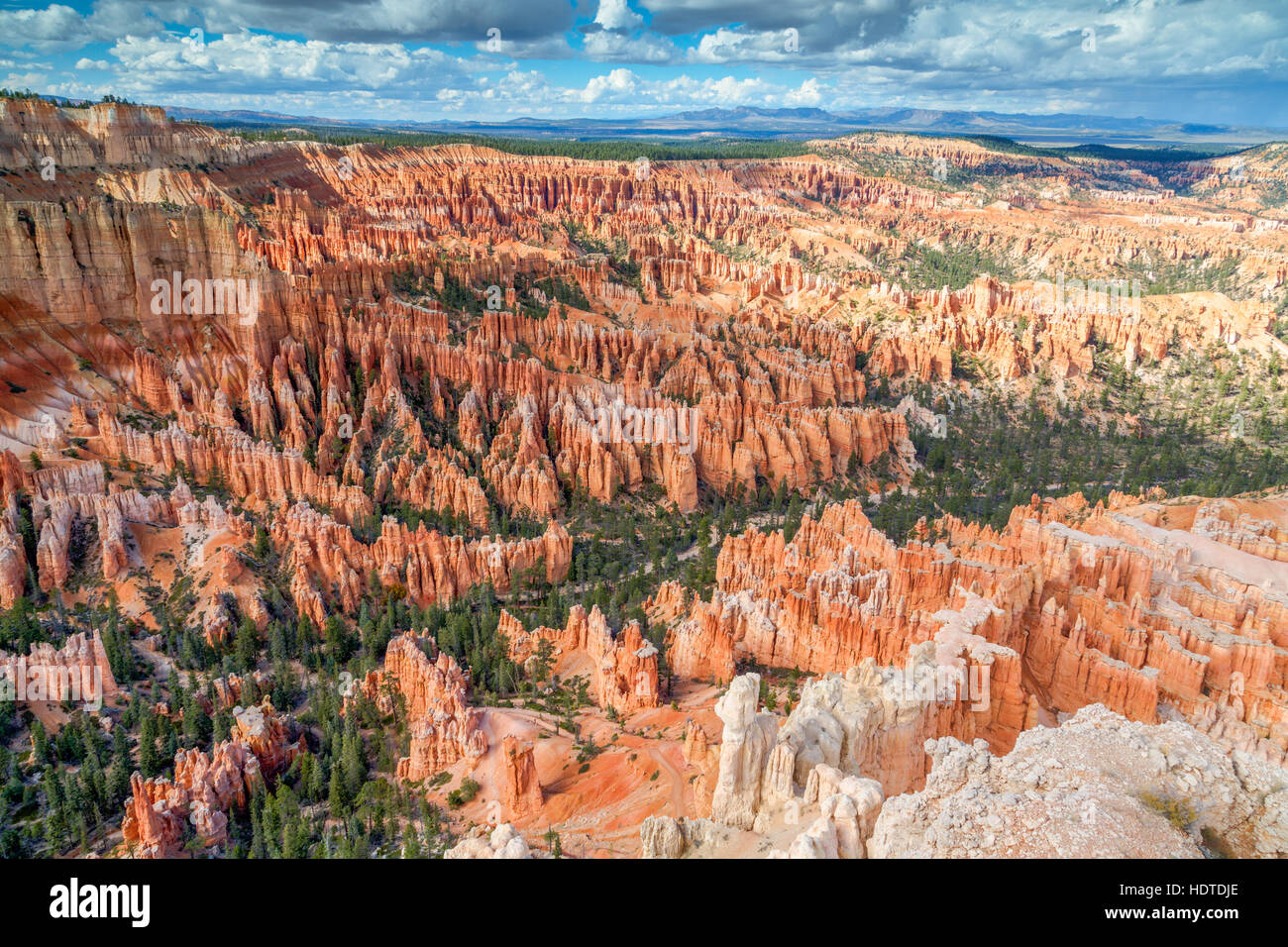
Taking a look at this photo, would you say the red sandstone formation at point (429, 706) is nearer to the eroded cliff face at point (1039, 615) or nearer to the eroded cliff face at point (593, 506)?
the eroded cliff face at point (593, 506)

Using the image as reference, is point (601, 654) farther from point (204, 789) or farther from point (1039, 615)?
point (1039, 615)

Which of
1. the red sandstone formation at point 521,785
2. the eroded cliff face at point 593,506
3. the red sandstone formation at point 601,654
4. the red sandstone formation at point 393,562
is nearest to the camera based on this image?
the eroded cliff face at point 593,506

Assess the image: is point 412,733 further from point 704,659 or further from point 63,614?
point 63,614

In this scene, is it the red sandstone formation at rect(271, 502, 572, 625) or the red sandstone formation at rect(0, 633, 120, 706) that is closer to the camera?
the red sandstone formation at rect(0, 633, 120, 706)

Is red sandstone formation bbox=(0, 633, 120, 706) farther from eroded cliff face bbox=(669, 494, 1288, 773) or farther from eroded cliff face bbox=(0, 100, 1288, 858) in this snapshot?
eroded cliff face bbox=(669, 494, 1288, 773)

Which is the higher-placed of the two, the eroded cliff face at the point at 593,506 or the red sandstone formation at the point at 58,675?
the eroded cliff face at the point at 593,506

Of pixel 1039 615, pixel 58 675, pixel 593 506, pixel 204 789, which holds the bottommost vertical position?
pixel 204 789

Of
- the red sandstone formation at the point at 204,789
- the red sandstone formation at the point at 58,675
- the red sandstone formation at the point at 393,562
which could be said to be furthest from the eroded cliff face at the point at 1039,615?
the red sandstone formation at the point at 58,675

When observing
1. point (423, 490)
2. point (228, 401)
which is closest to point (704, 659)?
point (423, 490)

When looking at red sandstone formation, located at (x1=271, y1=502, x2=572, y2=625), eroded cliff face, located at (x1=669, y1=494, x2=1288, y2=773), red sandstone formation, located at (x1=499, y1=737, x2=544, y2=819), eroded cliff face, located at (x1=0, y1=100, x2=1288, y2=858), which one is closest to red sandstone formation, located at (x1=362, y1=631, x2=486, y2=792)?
eroded cliff face, located at (x1=0, y1=100, x2=1288, y2=858)

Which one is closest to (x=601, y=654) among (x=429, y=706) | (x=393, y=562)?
(x=429, y=706)

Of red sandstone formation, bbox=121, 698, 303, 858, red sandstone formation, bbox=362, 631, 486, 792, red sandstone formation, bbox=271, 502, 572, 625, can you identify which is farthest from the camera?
red sandstone formation, bbox=271, 502, 572, 625

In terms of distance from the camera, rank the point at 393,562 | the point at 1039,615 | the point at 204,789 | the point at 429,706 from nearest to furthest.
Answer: the point at 204,789
the point at 1039,615
the point at 429,706
the point at 393,562
